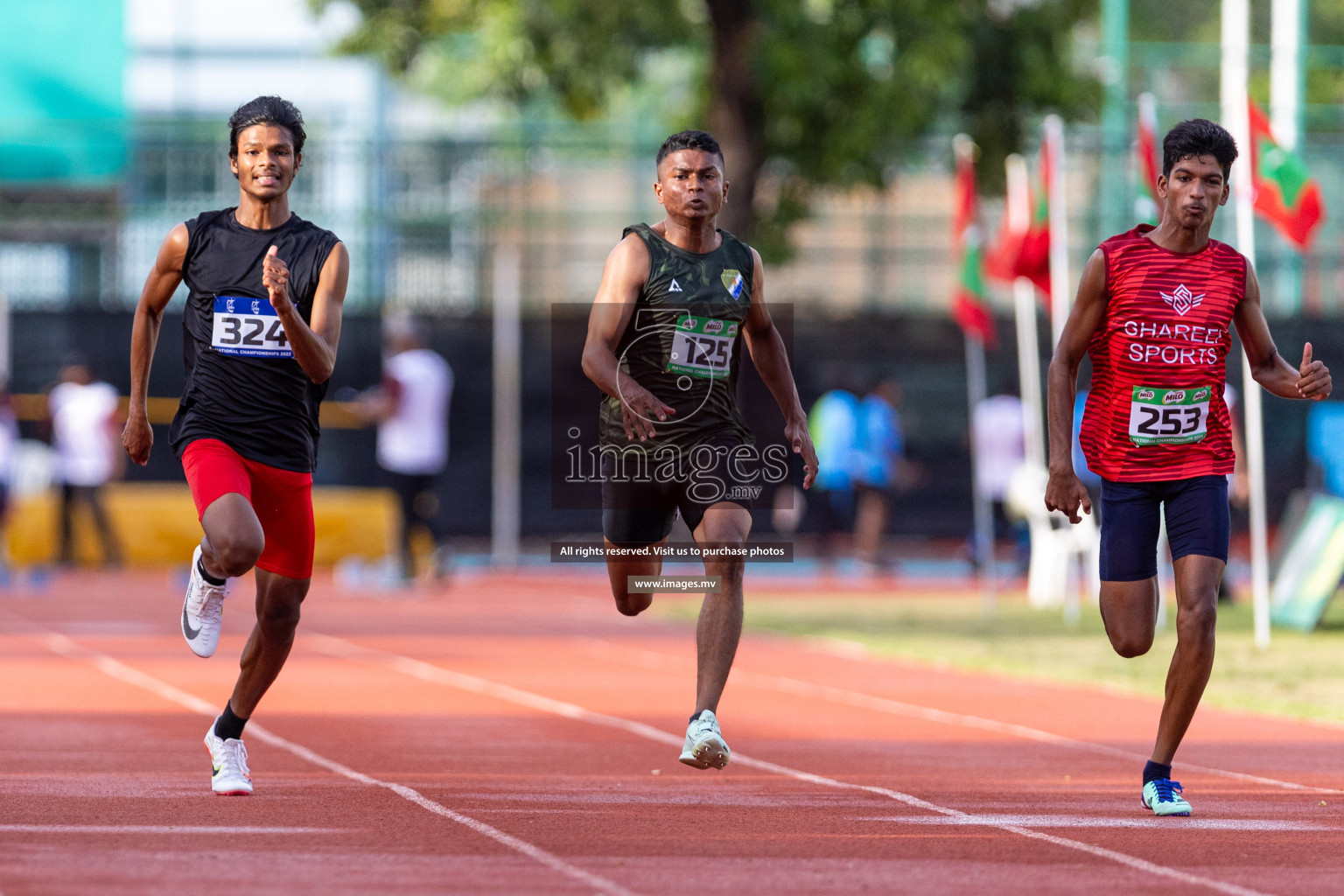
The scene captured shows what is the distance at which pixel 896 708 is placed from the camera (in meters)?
10.6

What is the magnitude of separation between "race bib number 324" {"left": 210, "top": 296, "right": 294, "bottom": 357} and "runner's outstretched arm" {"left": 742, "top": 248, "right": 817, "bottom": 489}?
1705mm

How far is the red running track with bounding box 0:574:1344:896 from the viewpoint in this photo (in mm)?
5676

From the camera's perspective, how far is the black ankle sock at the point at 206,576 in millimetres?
6973

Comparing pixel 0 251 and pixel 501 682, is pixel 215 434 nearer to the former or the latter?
pixel 501 682

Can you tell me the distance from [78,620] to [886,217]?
13.2 m

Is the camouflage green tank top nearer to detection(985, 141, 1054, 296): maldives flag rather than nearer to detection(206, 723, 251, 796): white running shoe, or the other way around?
detection(206, 723, 251, 796): white running shoe

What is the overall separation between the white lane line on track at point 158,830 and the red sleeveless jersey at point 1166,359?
2859 mm

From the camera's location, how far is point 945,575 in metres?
23.2

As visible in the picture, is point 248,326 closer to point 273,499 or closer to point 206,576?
point 273,499

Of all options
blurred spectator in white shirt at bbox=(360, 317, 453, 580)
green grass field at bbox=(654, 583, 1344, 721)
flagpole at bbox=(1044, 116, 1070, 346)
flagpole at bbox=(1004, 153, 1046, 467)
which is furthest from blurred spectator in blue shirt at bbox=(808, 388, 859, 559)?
flagpole at bbox=(1044, 116, 1070, 346)

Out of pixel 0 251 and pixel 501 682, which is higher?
pixel 0 251

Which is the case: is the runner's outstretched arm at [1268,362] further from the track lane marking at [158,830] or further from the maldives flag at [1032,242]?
the maldives flag at [1032,242]

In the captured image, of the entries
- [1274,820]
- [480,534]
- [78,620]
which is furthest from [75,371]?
[1274,820]

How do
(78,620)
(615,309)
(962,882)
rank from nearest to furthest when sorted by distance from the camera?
(962,882) < (615,309) < (78,620)
